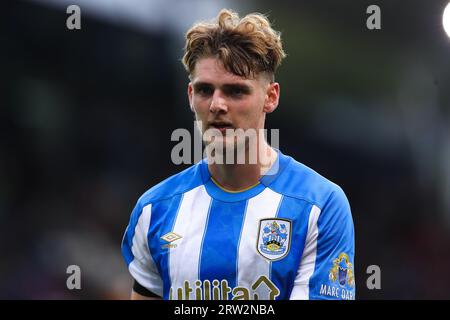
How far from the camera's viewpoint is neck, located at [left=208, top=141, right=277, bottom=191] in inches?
160

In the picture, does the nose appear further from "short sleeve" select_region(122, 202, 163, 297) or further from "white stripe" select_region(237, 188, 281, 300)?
"short sleeve" select_region(122, 202, 163, 297)

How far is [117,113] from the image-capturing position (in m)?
9.45

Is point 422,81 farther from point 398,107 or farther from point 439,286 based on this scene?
point 439,286

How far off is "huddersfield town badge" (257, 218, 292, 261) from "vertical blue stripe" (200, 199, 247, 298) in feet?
0.43

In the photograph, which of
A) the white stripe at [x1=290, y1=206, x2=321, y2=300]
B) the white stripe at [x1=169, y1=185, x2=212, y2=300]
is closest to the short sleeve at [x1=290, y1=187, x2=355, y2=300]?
the white stripe at [x1=290, y1=206, x2=321, y2=300]

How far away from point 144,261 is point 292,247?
3.00ft

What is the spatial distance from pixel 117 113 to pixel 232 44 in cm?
566

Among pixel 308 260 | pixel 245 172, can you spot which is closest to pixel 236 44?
pixel 245 172

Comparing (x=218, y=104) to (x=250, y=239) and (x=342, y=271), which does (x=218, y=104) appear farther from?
(x=342, y=271)


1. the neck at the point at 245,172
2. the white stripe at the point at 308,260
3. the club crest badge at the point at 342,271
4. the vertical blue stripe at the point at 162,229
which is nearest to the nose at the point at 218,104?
the neck at the point at 245,172

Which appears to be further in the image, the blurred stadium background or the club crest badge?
the blurred stadium background

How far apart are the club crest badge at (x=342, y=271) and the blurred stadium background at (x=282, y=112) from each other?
208 inches

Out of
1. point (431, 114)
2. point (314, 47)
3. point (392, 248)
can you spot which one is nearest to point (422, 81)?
point (431, 114)
